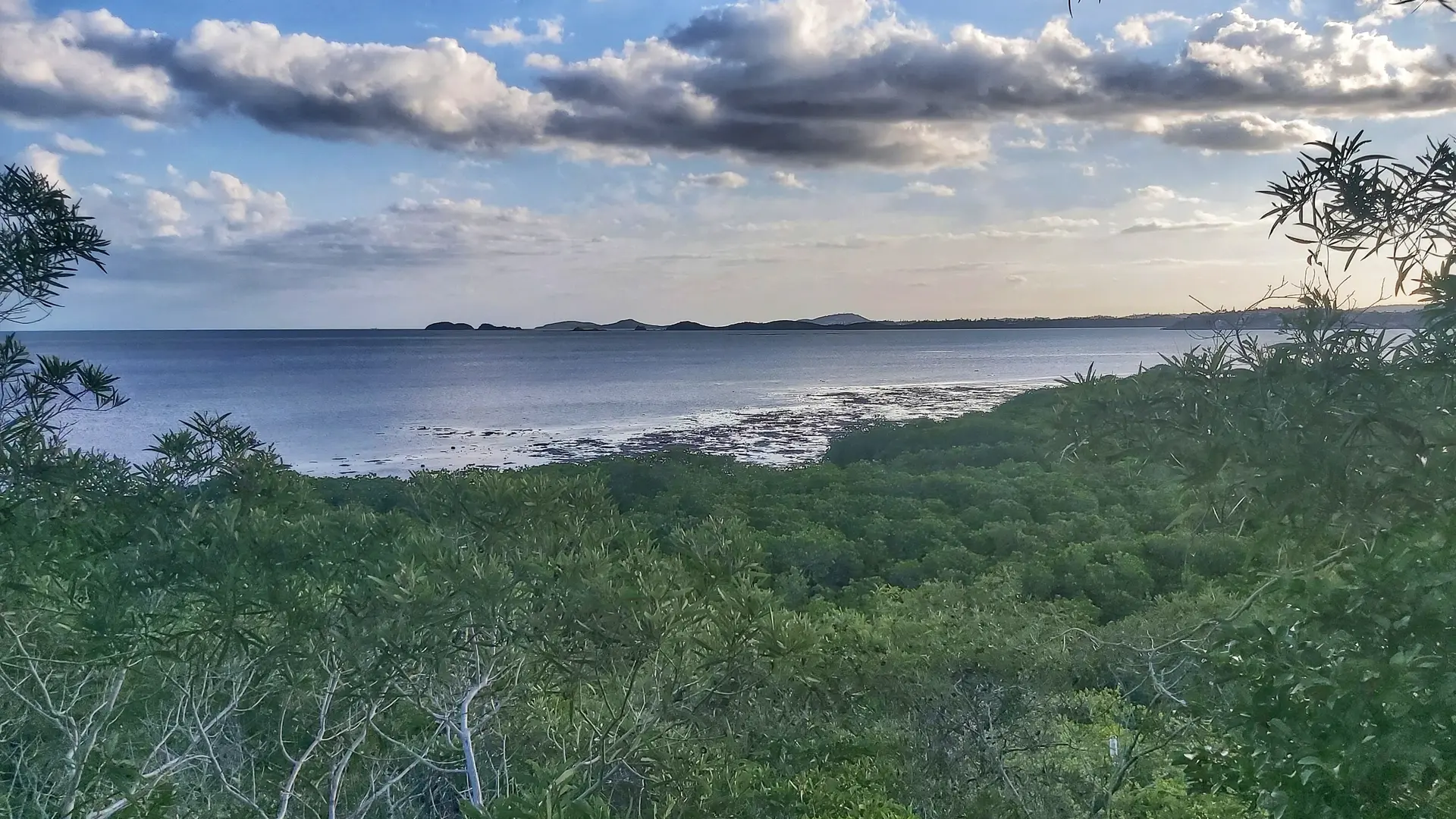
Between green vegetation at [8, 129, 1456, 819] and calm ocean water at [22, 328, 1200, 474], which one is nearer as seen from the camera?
green vegetation at [8, 129, 1456, 819]

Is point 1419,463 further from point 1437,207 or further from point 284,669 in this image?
point 284,669

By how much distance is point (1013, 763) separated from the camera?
11102mm

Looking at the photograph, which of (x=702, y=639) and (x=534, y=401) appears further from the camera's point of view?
(x=534, y=401)

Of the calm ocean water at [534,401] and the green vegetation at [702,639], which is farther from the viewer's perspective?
the calm ocean water at [534,401]

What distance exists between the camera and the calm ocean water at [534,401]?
176 ft

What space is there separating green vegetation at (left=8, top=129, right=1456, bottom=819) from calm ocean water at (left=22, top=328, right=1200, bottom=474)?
4.09 ft

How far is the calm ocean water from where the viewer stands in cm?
5350

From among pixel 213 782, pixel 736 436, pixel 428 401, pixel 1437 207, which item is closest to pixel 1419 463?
pixel 1437 207

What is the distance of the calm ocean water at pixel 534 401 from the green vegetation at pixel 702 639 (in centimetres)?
125

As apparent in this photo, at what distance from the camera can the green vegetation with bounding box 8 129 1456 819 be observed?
15.6ft

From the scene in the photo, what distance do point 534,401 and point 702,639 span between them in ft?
256

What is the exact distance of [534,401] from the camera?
275ft

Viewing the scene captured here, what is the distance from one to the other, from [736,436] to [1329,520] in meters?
51.9

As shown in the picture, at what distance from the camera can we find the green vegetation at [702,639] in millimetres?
4758
